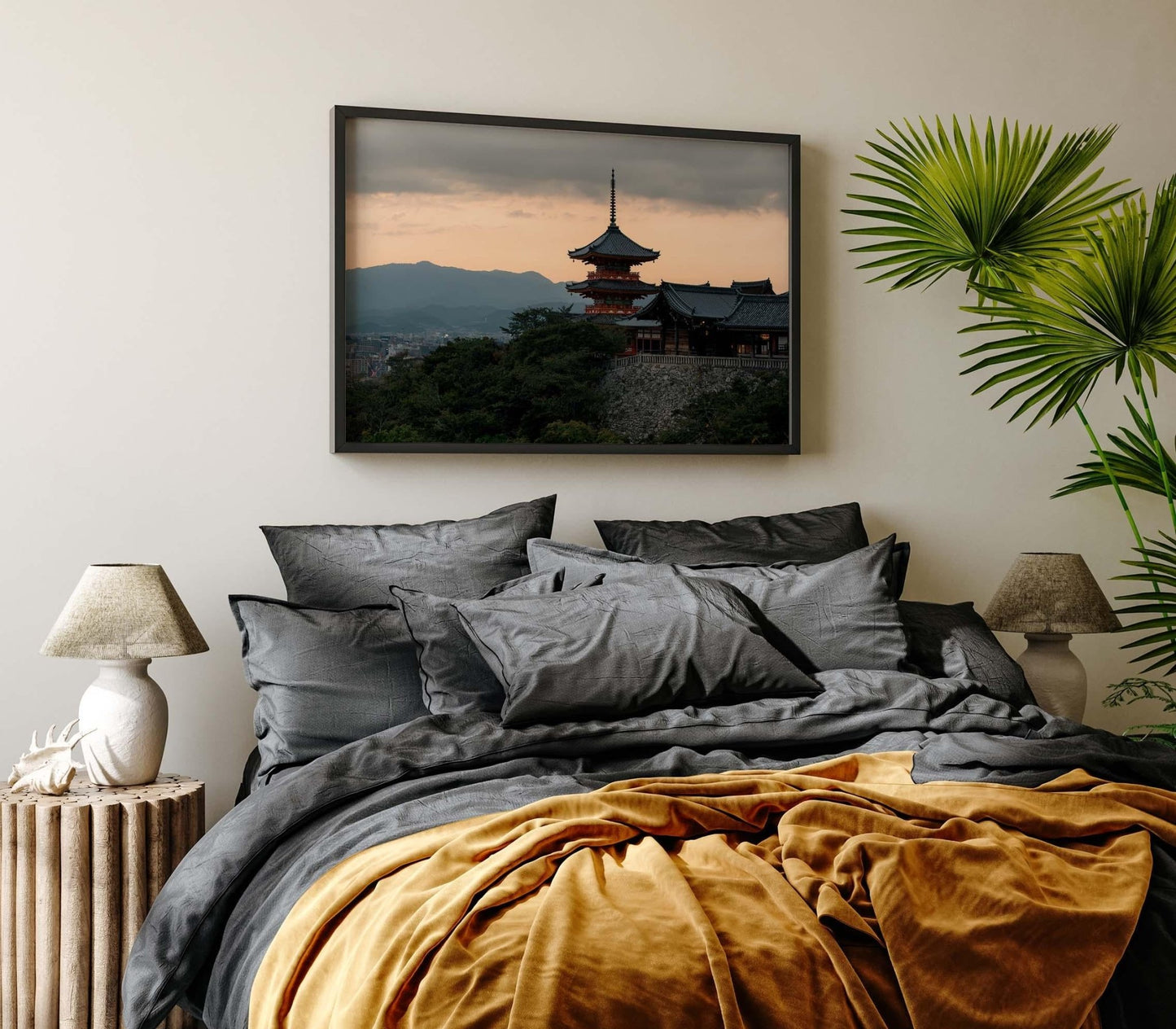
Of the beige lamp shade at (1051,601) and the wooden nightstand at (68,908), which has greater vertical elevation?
the beige lamp shade at (1051,601)

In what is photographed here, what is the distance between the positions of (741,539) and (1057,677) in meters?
0.98

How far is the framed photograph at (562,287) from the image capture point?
A: 3193 millimetres

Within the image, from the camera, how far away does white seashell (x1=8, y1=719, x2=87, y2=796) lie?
7.98 feet

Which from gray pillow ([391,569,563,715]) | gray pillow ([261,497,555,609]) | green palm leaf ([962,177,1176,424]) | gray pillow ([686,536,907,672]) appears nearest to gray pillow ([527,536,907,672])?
gray pillow ([686,536,907,672])

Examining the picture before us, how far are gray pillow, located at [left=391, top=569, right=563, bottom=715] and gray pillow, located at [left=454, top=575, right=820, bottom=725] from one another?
55mm

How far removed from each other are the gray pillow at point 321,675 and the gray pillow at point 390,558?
0.14 meters

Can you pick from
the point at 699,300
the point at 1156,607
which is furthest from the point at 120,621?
the point at 1156,607

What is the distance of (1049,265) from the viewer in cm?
319

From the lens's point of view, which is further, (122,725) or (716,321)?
(716,321)

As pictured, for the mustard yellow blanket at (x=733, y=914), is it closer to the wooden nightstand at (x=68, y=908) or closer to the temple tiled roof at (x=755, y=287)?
the wooden nightstand at (x=68, y=908)

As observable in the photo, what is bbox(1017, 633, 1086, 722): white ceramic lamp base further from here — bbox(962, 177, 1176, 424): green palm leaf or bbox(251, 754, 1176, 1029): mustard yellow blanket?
bbox(251, 754, 1176, 1029): mustard yellow blanket

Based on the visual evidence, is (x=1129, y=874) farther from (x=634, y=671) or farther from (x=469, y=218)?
(x=469, y=218)

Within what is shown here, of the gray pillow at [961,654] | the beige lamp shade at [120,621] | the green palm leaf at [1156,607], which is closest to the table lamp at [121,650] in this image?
the beige lamp shade at [120,621]

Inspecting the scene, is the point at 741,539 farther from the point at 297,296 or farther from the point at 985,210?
the point at 297,296
